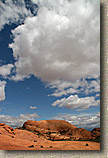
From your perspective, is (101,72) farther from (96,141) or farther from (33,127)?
(33,127)

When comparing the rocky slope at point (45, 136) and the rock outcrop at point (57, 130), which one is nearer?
the rocky slope at point (45, 136)

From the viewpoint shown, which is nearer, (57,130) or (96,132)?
(96,132)

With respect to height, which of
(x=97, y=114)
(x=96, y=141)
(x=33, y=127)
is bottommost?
(x=96, y=141)

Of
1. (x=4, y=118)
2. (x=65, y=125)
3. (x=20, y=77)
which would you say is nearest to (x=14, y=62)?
(x=20, y=77)

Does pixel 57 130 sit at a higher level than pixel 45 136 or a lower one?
higher

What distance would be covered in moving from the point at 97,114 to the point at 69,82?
1.32 metres

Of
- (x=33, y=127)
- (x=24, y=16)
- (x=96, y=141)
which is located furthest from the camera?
(x=24, y=16)

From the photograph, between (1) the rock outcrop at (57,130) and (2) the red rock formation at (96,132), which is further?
(1) the rock outcrop at (57,130)

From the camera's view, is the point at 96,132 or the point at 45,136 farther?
the point at 45,136

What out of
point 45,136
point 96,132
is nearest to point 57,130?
point 45,136

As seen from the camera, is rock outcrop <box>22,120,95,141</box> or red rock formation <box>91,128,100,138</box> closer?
red rock formation <box>91,128,100,138</box>

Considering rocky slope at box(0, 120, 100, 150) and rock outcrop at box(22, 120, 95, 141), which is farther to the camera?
rock outcrop at box(22, 120, 95, 141)

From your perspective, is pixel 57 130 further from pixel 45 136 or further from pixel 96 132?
pixel 96 132

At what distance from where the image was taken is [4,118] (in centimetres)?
527
